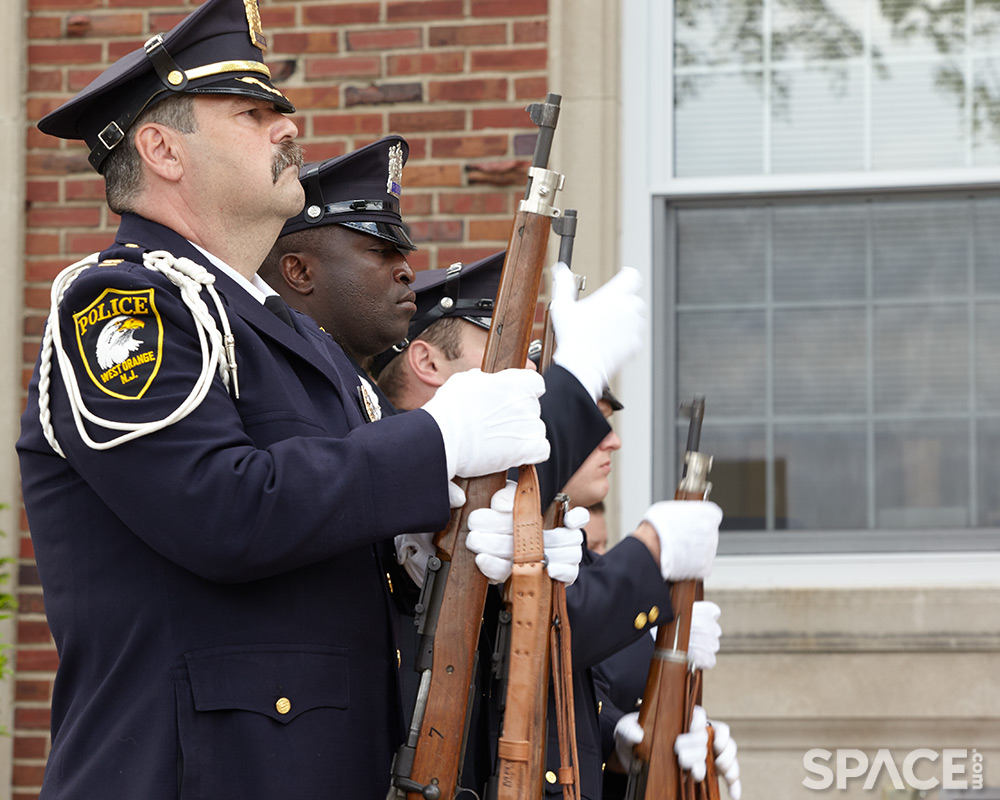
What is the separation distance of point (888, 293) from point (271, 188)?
265 cm

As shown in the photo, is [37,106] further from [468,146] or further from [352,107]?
[468,146]

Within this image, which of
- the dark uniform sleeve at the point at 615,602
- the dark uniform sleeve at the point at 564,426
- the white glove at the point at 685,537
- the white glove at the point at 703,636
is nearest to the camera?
the dark uniform sleeve at the point at 564,426

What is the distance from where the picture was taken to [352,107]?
4102mm

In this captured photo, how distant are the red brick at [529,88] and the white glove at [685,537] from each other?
6.22ft

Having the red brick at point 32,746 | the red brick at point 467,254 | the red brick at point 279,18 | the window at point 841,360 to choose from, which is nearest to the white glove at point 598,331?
the red brick at point 467,254

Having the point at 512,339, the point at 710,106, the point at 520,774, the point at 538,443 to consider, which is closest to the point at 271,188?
the point at 512,339

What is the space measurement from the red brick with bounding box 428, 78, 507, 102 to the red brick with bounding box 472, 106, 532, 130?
4 cm

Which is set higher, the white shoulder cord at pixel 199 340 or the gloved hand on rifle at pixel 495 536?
the white shoulder cord at pixel 199 340

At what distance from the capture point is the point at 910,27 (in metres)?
4.14

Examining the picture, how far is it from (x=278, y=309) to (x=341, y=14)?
2394 mm

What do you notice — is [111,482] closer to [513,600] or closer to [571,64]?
[513,600]

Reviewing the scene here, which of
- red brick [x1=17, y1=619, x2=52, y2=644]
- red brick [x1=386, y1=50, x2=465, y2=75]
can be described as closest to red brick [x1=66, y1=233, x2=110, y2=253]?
red brick [x1=386, y1=50, x2=465, y2=75]

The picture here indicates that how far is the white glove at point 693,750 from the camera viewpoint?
252 cm

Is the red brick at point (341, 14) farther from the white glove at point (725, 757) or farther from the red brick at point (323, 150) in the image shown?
the white glove at point (725, 757)
